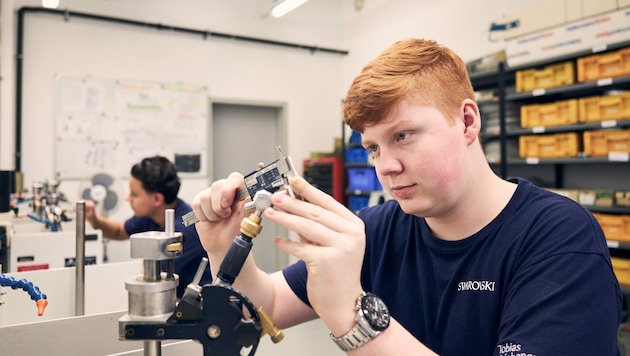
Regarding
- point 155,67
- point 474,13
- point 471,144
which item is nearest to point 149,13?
point 155,67

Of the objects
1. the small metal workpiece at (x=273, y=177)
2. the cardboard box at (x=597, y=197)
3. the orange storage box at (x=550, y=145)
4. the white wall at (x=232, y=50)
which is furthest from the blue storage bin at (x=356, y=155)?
the small metal workpiece at (x=273, y=177)

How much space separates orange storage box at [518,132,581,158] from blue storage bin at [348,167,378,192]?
5.33 ft

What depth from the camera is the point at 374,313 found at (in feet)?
2.04

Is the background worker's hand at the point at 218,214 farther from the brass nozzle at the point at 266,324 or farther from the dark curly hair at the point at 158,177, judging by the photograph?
the dark curly hair at the point at 158,177

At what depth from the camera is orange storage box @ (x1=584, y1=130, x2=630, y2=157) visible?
2639mm

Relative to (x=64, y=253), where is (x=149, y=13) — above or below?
above

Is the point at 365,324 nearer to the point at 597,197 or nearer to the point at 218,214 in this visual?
the point at 218,214

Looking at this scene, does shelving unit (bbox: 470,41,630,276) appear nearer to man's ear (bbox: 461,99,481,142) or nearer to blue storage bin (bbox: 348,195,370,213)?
blue storage bin (bbox: 348,195,370,213)

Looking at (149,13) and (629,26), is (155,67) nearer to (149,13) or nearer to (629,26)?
(149,13)

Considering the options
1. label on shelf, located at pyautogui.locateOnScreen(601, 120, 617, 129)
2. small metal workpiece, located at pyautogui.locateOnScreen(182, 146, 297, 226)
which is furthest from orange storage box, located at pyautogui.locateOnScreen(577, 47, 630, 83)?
small metal workpiece, located at pyautogui.locateOnScreen(182, 146, 297, 226)

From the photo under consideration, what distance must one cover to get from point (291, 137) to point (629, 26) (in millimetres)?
3444

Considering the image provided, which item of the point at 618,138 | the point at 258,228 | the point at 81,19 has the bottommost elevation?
the point at 258,228

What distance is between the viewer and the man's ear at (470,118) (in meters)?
0.85

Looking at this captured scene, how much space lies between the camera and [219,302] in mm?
553
